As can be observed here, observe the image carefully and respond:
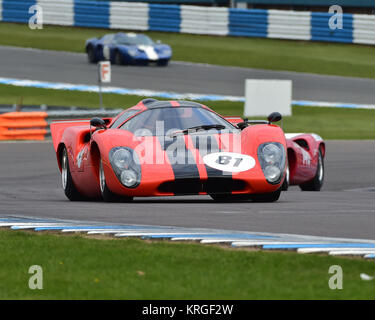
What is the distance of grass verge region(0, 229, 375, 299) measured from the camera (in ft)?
19.4

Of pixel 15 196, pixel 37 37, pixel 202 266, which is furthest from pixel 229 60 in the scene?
pixel 202 266

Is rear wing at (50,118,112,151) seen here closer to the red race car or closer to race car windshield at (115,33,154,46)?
the red race car

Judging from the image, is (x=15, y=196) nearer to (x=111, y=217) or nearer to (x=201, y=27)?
(x=111, y=217)

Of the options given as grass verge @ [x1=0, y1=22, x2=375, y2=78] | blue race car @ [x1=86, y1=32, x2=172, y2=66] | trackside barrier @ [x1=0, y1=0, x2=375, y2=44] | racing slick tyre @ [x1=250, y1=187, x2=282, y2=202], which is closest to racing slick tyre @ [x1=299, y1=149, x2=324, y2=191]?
racing slick tyre @ [x1=250, y1=187, x2=282, y2=202]

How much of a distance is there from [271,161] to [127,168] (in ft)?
4.78

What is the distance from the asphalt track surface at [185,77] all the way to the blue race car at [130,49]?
0.33m

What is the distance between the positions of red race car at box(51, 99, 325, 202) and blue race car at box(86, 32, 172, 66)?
22.4 m

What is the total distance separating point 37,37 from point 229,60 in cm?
913

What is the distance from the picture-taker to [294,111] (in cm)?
2659

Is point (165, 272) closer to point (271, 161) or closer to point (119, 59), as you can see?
point (271, 161)

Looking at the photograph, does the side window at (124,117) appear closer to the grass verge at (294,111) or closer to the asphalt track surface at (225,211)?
the asphalt track surface at (225,211)
